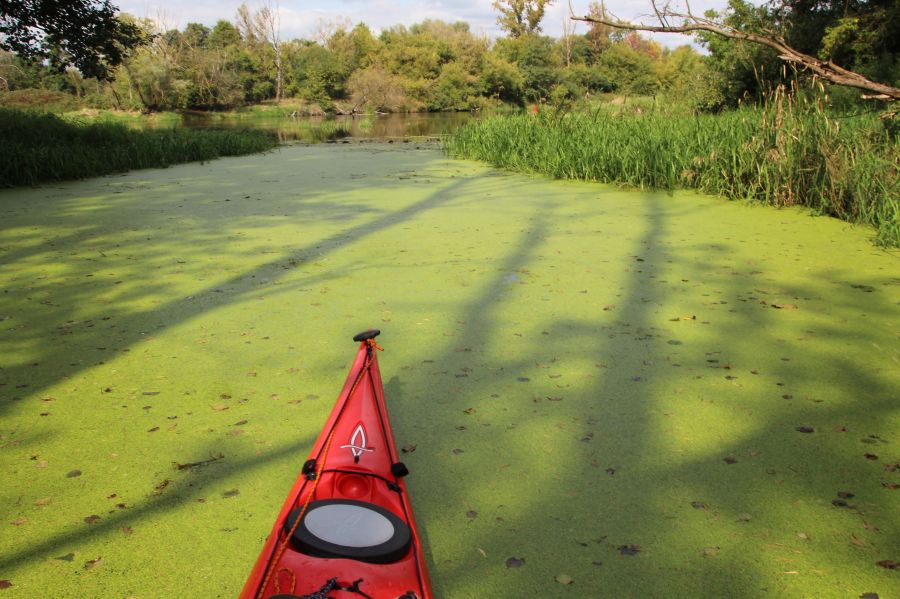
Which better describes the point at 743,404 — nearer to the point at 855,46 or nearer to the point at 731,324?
the point at 731,324

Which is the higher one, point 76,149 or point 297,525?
point 76,149

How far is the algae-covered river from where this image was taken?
1.40 meters

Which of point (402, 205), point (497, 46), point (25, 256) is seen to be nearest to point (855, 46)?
point (402, 205)

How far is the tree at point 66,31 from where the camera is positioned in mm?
7793

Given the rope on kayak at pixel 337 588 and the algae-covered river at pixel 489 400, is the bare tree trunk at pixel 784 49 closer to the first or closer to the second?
the algae-covered river at pixel 489 400

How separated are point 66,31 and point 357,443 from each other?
28.1ft

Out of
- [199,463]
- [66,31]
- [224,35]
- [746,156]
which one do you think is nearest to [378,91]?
[224,35]

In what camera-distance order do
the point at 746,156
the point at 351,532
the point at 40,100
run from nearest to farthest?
the point at 351,532, the point at 746,156, the point at 40,100

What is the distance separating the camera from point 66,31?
8.08 metres

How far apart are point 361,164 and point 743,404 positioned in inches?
274

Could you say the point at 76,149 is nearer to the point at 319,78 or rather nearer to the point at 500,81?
the point at 319,78

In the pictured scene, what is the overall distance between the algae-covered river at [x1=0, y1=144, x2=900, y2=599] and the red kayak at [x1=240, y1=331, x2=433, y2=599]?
148 millimetres

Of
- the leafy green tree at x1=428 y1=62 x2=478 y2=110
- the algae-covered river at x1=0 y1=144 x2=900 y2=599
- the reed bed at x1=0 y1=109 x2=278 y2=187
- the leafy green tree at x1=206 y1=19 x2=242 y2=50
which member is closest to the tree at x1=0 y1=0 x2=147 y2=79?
the reed bed at x1=0 y1=109 x2=278 y2=187

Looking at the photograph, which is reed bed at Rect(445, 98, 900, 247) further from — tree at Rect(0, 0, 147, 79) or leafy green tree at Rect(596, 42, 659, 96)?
leafy green tree at Rect(596, 42, 659, 96)
